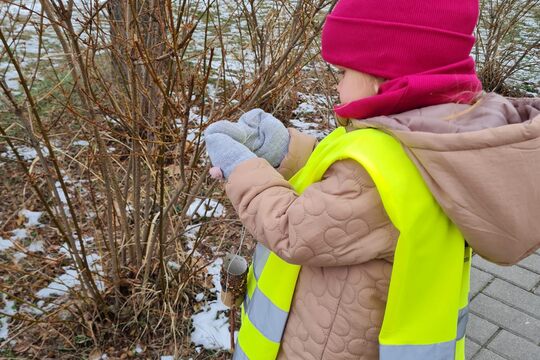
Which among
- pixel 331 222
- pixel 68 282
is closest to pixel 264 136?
pixel 331 222

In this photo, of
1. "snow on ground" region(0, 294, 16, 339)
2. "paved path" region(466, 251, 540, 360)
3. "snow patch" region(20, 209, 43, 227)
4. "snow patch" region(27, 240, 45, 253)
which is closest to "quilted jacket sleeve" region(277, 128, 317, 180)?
"paved path" region(466, 251, 540, 360)

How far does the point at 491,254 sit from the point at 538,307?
81.7 inches

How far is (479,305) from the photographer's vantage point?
2762mm

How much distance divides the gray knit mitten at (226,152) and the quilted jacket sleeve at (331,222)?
124mm

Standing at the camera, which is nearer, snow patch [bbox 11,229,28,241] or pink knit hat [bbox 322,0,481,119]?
pink knit hat [bbox 322,0,481,119]

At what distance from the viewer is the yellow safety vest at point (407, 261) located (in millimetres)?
991

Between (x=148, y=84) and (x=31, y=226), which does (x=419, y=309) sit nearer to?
(x=148, y=84)

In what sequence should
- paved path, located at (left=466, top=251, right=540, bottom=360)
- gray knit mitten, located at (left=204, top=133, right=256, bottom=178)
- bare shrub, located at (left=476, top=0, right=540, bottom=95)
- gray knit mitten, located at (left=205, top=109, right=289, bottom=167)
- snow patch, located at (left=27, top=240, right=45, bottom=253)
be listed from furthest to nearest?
bare shrub, located at (left=476, top=0, right=540, bottom=95) < snow patch, located at (left=27, top=240, right=45, bottom=253) < paved path, located at (left=466, top=251, right=540, bottom=360) < gray knit mitten, located at (left=205, top=109, right=289, bottom=167) < gray knit mitten, located at (left=204, top=133, right=256, bottom=178)

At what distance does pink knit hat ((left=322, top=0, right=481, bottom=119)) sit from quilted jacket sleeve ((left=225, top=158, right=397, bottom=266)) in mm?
179

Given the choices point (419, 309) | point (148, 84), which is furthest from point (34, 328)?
point (419, 309)

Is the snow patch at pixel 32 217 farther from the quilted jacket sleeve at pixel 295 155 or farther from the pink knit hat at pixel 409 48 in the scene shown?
the pink knit hat at pixel 409 48

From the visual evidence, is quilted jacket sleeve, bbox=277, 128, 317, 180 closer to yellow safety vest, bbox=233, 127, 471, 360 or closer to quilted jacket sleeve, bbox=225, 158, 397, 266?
yellow safety vest, bbox=233, 127, 471, 360

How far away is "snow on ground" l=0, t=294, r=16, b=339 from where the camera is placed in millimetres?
2469

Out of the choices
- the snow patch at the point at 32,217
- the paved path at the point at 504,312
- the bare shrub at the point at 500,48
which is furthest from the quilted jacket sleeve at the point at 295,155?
the bare shrub at the point at 500,48
